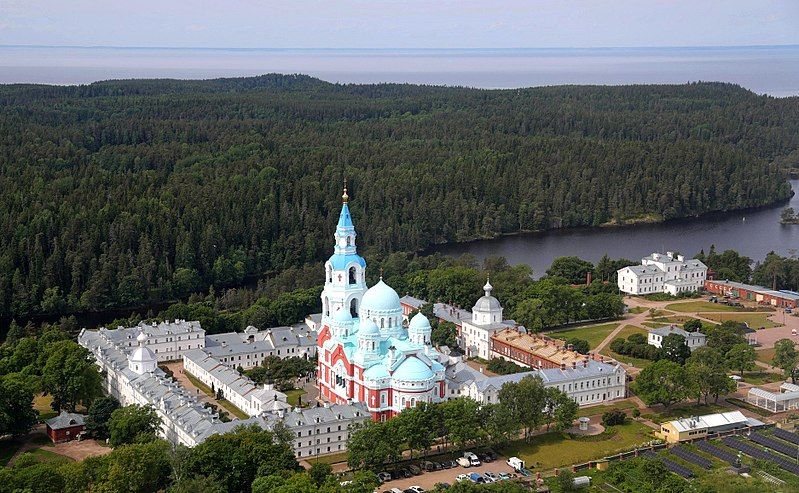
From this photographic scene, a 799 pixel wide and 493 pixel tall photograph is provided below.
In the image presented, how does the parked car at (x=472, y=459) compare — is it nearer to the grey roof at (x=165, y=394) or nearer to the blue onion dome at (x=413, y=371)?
the blue onion dome at (x=413, y=371)

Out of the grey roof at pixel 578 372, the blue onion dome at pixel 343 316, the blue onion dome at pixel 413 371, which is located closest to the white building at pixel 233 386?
the blue onion dome at pixel 343 316

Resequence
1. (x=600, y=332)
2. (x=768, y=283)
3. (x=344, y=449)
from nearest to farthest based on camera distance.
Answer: (x=344, y=449)
(x=600, y=332)
(x=768, y=283)

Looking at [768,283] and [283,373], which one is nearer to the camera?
[283,373]

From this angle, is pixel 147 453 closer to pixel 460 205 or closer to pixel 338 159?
pixel 460 205

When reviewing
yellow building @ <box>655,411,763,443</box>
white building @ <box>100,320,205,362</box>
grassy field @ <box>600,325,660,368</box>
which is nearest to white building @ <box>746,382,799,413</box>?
yellow building @ <box>655,411,763,443</box>

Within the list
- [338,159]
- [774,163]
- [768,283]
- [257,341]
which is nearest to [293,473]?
[257,341]

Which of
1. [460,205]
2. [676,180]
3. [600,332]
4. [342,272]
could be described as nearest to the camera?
[342,272]

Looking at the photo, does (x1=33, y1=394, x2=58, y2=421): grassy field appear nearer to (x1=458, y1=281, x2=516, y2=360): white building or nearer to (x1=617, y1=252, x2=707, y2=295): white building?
(x1=458, y1=281, x2=516, y2=360): white building
